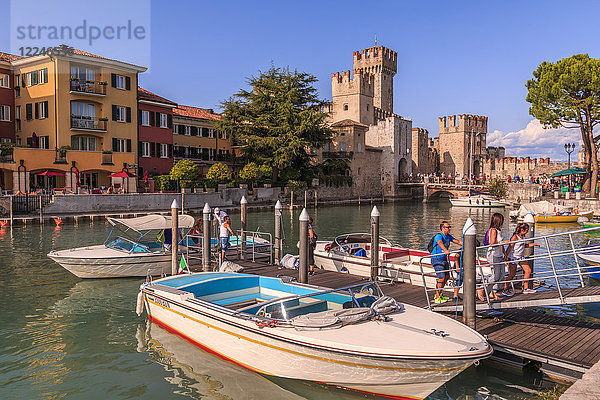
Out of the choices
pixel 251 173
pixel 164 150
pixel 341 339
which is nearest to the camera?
pixel 341 339

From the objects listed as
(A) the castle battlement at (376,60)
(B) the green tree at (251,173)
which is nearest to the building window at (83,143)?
(B) the green tree at (251,173)

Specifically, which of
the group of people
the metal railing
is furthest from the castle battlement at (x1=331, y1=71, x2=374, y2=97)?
the group of people

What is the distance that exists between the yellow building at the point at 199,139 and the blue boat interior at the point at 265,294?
41410 mm

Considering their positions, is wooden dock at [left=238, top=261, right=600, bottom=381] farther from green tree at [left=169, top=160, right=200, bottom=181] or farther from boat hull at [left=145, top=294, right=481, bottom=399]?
green tree at [left=169, top=160, right=200, bottom=181]

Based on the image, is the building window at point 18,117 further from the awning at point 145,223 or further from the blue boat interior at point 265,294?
the blue boat interior at point 265,294

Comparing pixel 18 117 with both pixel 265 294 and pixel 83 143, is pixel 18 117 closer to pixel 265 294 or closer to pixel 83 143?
pixel 83 143

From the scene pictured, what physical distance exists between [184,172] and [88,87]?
10911 mm

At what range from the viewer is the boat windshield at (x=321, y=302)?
328 inches

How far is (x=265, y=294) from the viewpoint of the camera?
36.1ft

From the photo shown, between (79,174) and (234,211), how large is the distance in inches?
536

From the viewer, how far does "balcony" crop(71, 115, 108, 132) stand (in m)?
39.4

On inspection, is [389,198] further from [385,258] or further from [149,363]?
[149,363]

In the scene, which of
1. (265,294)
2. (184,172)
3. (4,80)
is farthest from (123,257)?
(4,80)

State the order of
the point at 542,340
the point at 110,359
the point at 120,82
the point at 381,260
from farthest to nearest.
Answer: the point at 120,82 → the point at 381,260 → the point at 110,359 → the point at 542,340
